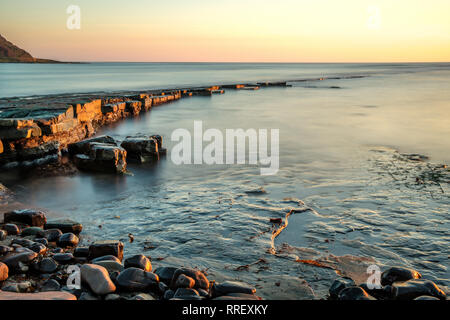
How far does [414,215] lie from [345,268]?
7.63 feet

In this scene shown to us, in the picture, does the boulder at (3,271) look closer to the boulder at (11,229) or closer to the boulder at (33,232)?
the boulder at (33,232)

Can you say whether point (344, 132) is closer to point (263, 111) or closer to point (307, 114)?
point (307, 114)

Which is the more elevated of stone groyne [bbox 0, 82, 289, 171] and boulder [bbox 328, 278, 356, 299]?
stone groyne [bbox 0, 82, 289, 171]

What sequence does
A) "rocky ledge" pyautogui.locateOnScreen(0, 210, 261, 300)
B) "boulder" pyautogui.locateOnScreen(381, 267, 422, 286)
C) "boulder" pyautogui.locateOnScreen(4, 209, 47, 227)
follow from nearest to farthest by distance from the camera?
"rocky ledge" pyautogui.locateOnScreen(0, 210, 261, 300), "boulder" pyautogui.locateOnScreen(381, 267, 422, 286), "boulder" pyautogui.locateOnScreen(4, 209, 47, 227)

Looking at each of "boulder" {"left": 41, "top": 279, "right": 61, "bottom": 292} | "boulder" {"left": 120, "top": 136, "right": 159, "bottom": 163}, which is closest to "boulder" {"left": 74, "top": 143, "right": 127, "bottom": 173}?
"boulder" {"left": 120, "top": 136, "right": 159, "bottom": 163}

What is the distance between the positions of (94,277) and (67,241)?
142 centimetres

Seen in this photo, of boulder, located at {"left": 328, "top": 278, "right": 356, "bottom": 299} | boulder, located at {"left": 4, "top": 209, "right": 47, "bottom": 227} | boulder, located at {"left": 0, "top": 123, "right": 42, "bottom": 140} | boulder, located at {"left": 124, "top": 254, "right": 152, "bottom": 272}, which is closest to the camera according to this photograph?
boulder, located at {"left": 328, "top": 278, "right": 356, "bottom": 299}

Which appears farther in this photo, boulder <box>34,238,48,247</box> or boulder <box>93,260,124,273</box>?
boulder <box>34,238,48,247</box>

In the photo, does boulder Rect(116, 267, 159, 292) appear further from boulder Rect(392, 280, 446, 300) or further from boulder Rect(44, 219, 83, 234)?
boulder Rect(392, 280, 446, 300)

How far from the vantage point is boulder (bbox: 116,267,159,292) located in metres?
3.76

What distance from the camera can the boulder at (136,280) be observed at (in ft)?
12.3

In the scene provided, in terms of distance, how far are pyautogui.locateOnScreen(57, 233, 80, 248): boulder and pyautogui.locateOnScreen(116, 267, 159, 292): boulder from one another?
1.45m
